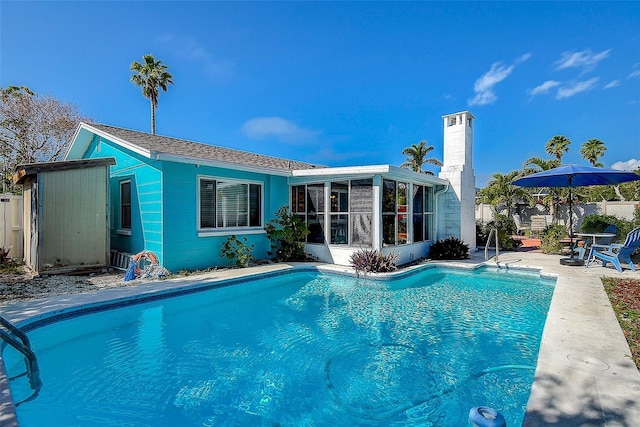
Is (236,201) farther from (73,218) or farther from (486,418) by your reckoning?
(486,418)

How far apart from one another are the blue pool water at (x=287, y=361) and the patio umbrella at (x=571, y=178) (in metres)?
4.71

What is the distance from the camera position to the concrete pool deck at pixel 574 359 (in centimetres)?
261

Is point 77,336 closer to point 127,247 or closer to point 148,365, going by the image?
point 148,365

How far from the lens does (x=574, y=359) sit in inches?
143

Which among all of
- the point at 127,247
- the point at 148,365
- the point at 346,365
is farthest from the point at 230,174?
the point at 346,365

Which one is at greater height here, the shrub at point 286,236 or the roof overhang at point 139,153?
the roof overhang at point 139,153

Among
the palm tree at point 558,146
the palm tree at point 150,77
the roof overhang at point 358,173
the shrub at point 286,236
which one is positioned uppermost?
the palm tree at point 150,77

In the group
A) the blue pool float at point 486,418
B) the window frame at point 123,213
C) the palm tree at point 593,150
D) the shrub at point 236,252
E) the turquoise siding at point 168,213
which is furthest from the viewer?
the palm tree at point 593,150

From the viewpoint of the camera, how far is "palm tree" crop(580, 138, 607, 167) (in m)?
27.4

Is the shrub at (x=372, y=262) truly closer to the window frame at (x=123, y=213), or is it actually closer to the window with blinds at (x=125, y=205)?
the window frame at (x=123, y=213)

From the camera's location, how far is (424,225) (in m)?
13.0

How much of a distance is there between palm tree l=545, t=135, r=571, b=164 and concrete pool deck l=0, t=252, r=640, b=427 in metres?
19.0

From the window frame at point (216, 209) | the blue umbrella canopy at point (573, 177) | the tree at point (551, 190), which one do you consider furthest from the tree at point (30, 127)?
the tree at point (551, 190)

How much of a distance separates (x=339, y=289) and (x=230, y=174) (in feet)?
17.2
